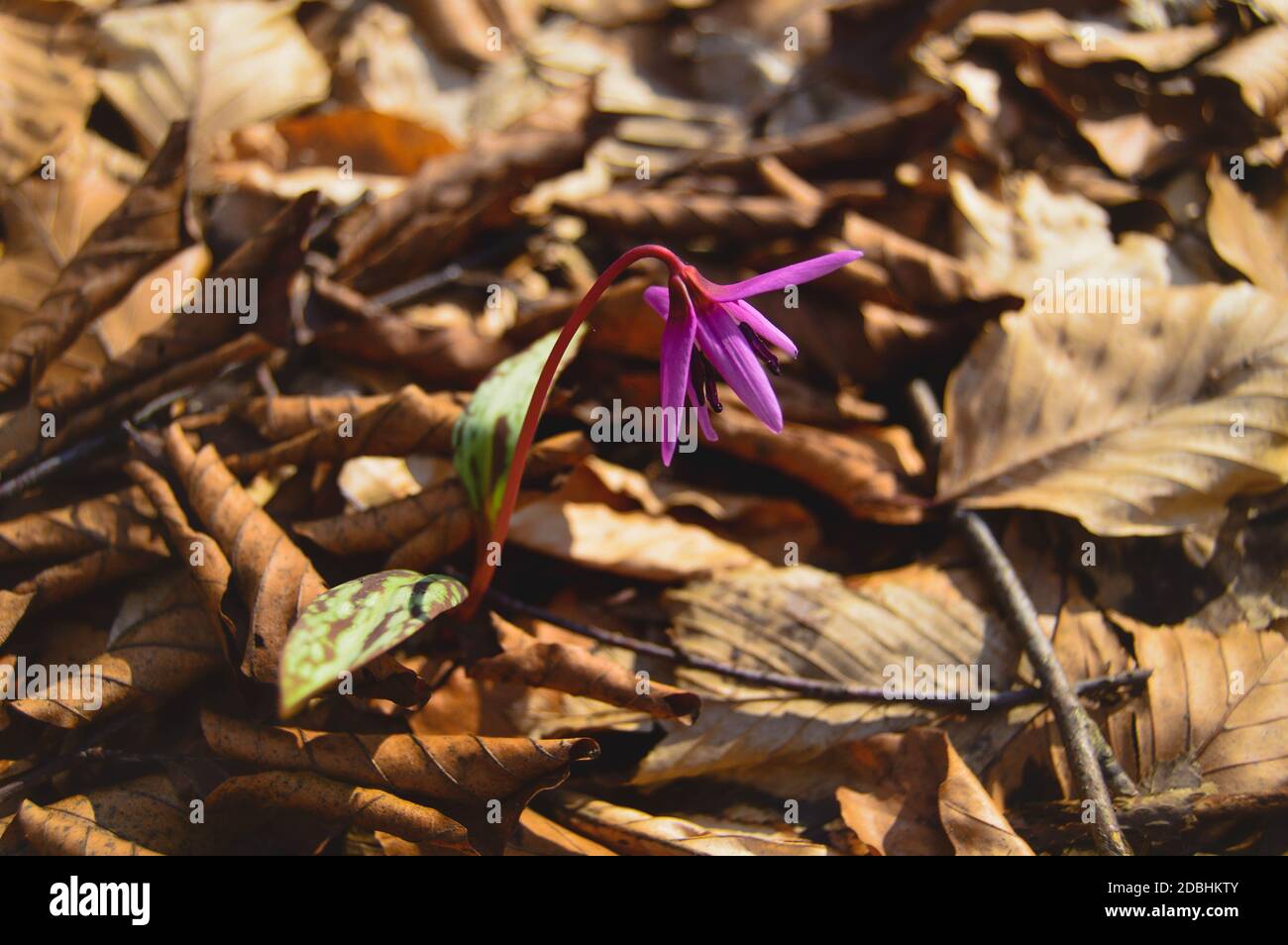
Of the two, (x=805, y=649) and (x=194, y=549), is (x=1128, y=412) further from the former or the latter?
(x=194, y=549)

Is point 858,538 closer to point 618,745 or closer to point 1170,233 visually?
point 618,745

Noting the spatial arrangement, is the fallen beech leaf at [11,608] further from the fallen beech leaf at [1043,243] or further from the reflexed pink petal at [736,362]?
the fallen beech leaf at [1043,243]

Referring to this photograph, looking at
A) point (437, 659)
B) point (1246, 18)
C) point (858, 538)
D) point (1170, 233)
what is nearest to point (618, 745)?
point (437, 659)

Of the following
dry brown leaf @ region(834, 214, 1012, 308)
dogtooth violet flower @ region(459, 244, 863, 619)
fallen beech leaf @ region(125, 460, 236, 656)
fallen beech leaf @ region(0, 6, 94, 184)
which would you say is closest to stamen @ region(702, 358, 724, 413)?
dogtooth violet flower @ region(459, 244, 863, 619)

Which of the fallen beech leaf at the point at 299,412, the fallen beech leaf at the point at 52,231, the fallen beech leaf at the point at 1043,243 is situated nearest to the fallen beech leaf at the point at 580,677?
the fallen beech leaf at the point at 299,412

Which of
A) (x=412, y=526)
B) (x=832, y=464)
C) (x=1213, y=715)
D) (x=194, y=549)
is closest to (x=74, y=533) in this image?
Answer: (x=194, y=549)

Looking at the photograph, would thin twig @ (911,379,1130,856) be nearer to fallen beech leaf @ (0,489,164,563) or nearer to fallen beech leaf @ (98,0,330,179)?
fallen beech leaf @ (0,489,164,563)

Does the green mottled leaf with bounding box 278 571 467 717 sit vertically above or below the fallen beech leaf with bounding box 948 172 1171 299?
below
